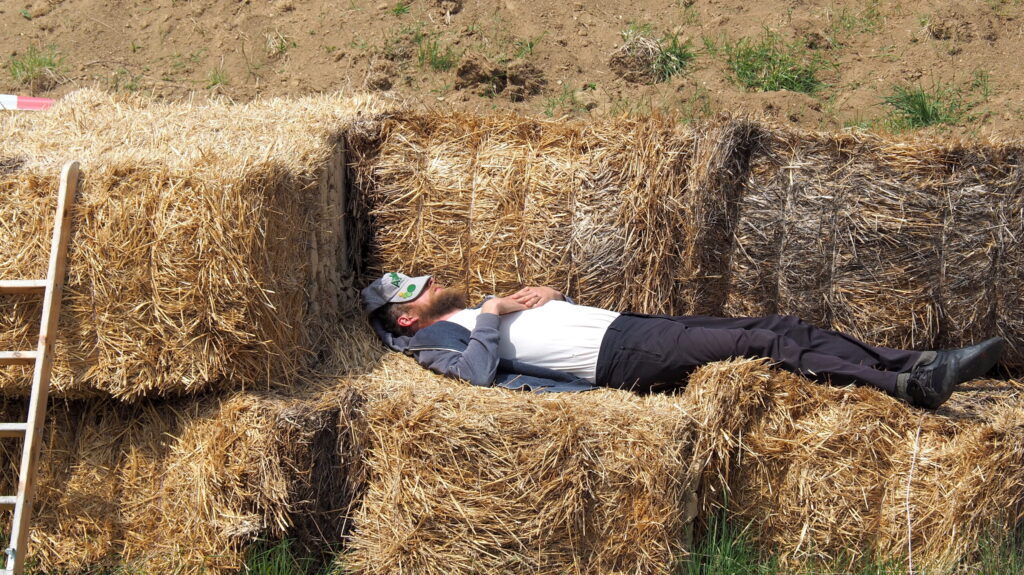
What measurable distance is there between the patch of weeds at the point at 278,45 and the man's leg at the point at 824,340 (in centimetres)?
426

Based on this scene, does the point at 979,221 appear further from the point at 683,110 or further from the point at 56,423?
the point at 56,423

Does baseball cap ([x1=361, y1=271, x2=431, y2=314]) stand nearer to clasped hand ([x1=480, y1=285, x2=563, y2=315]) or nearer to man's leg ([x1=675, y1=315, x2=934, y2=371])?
clasped hand ([x1=480, y1=285, x2=563, y2=315])

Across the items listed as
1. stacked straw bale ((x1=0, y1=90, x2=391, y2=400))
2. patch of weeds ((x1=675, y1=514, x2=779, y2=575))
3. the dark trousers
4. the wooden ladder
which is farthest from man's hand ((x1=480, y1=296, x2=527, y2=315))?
the wooden ladder

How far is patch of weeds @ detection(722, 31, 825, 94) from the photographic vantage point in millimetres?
6402

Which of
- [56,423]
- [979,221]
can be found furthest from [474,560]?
[979,221]

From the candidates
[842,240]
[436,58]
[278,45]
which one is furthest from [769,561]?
[278,45]

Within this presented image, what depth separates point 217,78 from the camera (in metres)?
6.75

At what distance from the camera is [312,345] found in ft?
13.4

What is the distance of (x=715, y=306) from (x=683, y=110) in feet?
7.43

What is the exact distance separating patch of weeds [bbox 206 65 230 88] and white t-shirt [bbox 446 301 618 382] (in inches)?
140

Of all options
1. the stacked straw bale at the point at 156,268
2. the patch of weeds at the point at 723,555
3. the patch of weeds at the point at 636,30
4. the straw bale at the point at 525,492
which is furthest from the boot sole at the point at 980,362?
the patch of weeds at the point at 636,30

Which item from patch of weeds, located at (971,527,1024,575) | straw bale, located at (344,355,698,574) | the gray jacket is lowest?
patch of weeds, located at (971,527,1024,575)

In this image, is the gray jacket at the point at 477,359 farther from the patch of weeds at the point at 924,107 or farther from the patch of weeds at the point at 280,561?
the patch of weeds at the point at 924,107

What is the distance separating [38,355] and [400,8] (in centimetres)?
467
